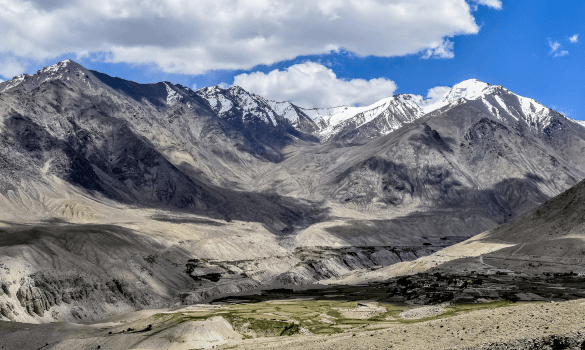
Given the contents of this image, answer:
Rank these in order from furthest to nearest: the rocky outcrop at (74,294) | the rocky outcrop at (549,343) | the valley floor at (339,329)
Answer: the rocky outcrop at (74,294), the valley floor at (339,329), the rocky outcrop at (549,343)

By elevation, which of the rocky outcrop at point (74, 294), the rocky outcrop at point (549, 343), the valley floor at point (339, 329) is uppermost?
the rocky outcrop at point (549, 343)

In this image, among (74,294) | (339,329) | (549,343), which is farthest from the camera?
(74,294)

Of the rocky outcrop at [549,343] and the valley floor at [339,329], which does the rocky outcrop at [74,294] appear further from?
the rocky outcrop at [549,343]

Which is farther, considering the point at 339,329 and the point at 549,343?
the point at 339,329

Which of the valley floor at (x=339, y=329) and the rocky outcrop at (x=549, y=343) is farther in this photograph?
the valley floor at (x=339, y=329)

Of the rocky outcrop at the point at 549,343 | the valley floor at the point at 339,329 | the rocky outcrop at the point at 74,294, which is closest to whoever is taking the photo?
the rocky outcrop at the point at 549,343

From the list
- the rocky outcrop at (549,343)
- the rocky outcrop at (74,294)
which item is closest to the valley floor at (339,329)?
the rocky outcrop at (549,343)

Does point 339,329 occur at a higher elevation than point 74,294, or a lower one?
higher

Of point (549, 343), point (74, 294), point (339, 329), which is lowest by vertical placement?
point (74, 294)

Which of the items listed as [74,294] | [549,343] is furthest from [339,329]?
[74,294]

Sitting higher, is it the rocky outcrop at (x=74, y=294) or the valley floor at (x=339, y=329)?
the valley floor at (x=339, y=329)

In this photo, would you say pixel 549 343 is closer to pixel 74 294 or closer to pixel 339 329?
pixel 339 329

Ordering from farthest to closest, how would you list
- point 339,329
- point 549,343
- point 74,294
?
point 74,294 → point 339,329 → point 549,343
